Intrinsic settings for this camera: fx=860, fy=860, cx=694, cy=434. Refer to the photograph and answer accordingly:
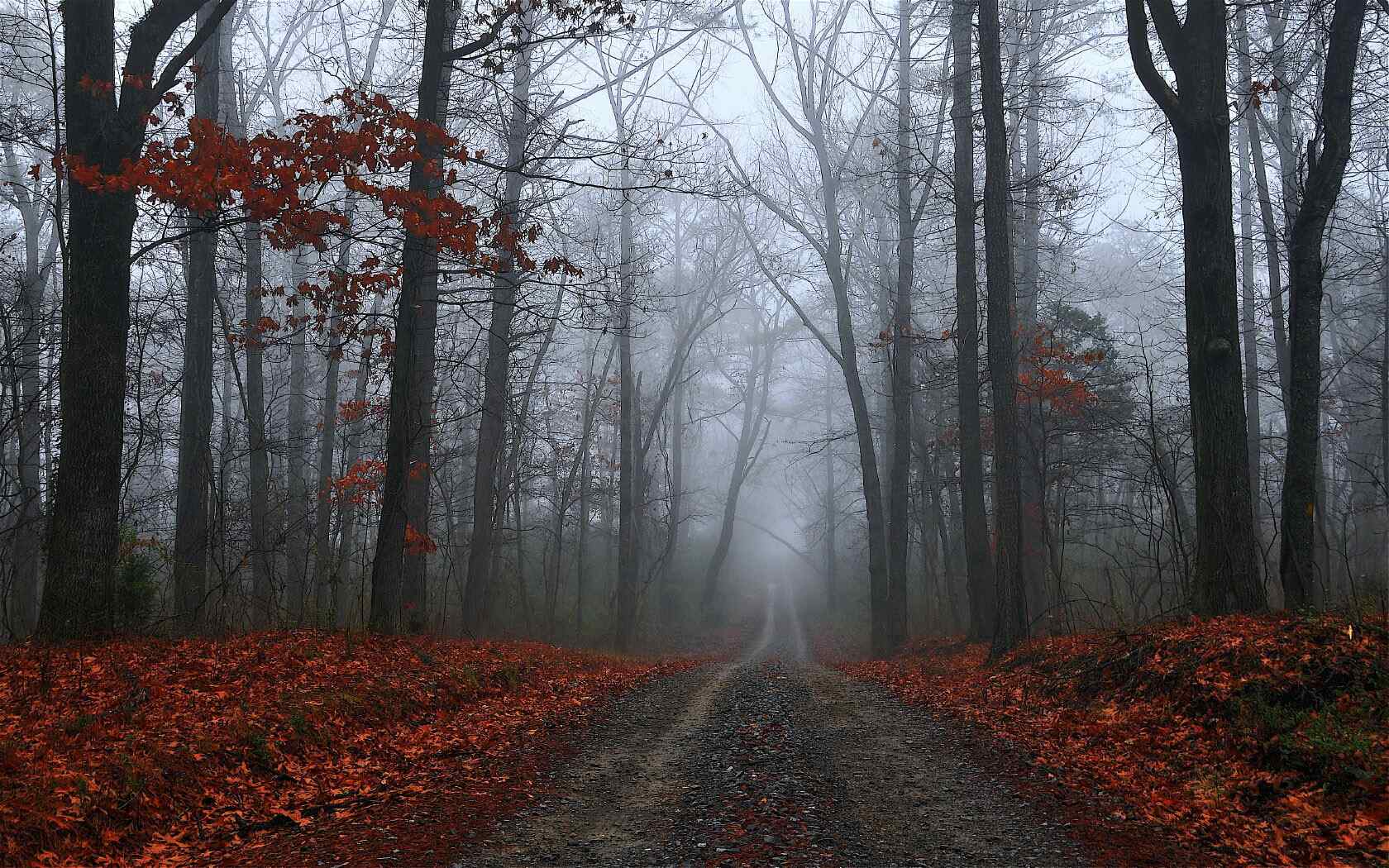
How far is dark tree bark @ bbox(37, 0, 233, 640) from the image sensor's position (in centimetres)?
816

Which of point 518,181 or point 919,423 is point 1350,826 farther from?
point 919,423

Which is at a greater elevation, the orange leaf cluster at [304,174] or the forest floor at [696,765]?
the orange leaf cluster at [304,174]

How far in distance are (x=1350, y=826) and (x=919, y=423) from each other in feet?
72.9

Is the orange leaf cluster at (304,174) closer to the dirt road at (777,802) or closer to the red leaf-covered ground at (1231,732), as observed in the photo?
the dirt road at (777,802)

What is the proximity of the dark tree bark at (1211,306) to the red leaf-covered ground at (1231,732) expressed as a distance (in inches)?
31.9

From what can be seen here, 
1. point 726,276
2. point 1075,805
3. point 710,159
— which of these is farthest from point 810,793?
point 726,276

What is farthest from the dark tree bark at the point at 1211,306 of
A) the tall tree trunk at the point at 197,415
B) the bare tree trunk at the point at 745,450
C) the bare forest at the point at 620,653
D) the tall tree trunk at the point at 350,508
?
the bare tree trunk at the point at 745,450

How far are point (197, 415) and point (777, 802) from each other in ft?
37.0

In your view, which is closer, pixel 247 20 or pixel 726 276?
pixel 247 20

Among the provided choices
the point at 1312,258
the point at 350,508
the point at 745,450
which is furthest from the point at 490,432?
the point at 745,450

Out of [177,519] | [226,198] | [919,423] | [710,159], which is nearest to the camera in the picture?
[226,198]

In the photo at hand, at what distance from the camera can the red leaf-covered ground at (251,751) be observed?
466 cm

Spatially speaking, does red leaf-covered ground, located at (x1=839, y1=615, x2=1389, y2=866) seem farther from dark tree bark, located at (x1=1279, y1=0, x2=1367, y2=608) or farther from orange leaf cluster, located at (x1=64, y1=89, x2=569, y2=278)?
orange leaf cluster, located at (x1=64, y1=89, x2=569, y2=278)

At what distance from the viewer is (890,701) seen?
10102 millimetres
